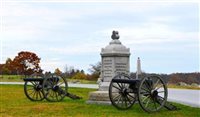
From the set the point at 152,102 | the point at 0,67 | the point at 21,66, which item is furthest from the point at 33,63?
the point at 152,102

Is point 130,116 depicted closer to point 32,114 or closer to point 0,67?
point 32,114

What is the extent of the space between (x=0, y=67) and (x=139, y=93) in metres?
83.2

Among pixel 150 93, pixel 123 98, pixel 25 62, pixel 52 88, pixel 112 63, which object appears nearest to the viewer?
pixel 150 93

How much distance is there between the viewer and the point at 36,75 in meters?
19.3

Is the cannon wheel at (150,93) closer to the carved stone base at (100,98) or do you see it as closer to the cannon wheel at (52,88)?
the carved stone base at (100,98)

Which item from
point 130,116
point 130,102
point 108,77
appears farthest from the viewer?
point 108,77

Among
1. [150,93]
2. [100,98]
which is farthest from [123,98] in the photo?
[100,98]

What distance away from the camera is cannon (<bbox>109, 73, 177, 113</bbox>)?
1401 cm

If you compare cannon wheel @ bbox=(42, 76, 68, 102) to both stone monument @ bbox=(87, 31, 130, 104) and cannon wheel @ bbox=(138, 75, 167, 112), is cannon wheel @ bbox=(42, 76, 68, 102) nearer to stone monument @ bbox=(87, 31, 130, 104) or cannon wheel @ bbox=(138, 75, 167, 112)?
stone monument @ bbox=(87, 31, 130, 104)

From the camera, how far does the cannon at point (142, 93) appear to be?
1401 cm

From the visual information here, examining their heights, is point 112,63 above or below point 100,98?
above

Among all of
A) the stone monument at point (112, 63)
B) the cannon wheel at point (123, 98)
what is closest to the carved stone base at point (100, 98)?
the stone monument at point (112, 63)

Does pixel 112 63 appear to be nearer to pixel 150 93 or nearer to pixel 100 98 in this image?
pixel 100 98

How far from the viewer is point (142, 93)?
1412 cm
